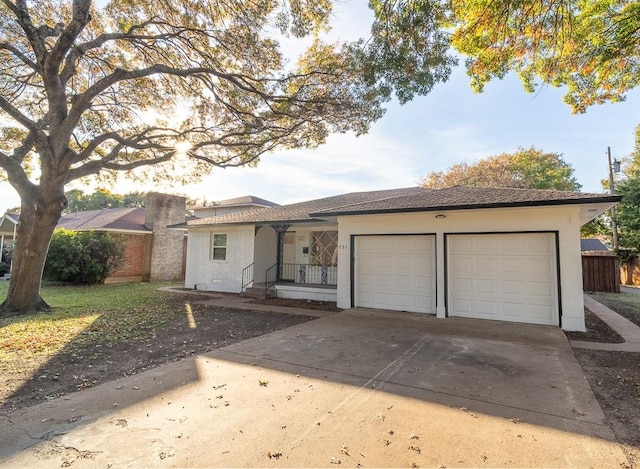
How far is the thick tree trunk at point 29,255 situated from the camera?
8.95 meters

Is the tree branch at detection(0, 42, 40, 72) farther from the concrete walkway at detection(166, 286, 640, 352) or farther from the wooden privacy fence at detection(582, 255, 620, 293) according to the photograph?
the wooden privacy fence at detection(582, 255, 620, 293)

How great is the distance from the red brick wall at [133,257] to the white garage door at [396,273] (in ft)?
45.5

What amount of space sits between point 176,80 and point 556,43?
461 inches

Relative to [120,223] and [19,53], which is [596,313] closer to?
[19,53]

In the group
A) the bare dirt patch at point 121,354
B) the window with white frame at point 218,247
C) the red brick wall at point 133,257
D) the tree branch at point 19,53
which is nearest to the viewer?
the bare dirt patch at point 121,354

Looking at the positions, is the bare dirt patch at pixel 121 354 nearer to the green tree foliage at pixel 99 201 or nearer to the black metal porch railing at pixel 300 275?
the black metal porch railing at pixel 300 275

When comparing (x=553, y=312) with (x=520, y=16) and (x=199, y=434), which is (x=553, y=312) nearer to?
(x=520, y=16)

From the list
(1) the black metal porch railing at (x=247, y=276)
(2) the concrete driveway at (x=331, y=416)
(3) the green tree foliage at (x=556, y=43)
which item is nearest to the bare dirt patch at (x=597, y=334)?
(2) the concrete driveway at (x=331, y=416)

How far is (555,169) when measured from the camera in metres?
26.5

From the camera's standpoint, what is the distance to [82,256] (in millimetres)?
15430

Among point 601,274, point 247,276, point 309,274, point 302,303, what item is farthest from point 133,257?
point 601,274

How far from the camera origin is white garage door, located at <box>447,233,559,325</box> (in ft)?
25.7

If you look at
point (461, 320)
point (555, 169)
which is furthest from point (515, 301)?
point (555, 169)

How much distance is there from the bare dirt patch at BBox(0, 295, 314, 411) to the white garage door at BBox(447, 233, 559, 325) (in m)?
4.21
